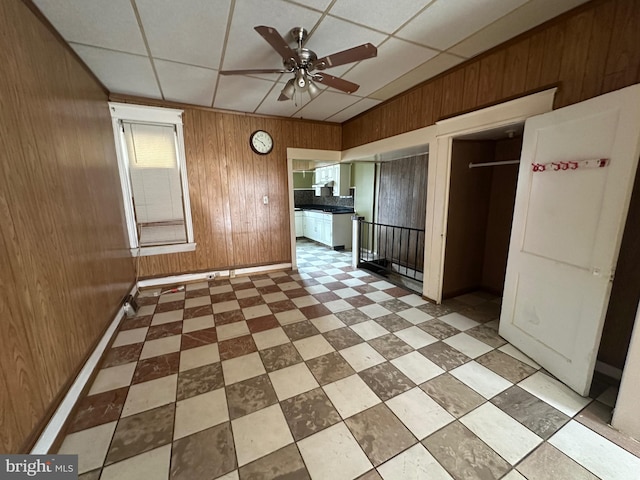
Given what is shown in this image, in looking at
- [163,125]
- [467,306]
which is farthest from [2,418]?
[467,306]

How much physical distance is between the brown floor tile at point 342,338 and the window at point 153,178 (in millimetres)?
2691

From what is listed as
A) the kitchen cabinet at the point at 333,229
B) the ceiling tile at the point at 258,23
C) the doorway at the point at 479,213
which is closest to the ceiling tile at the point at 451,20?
the ceiling tile at the point at 258,23

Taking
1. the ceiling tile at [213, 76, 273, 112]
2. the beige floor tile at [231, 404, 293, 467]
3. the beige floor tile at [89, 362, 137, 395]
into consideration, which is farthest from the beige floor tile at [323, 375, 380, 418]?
the ceiling tile at [213, 76, 273, 112]

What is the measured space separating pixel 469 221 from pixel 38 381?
4.18 m

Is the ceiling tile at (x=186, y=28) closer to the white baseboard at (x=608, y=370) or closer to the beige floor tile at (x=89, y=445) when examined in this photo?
the beige floor tile at (x=89, y=445)

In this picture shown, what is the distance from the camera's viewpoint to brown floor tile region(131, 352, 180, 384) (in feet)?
6.33

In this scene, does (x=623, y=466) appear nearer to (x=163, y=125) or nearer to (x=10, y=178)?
(x=10, y=178)

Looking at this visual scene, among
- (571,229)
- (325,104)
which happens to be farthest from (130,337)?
(571,229)

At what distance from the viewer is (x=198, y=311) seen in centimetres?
299

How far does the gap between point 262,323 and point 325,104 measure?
125 inches

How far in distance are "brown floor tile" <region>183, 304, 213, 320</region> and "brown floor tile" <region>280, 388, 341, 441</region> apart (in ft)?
5.65

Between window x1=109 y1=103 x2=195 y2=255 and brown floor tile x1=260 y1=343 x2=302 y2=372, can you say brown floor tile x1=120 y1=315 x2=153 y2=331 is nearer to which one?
window x1=109 y1=103 x2=195 y2=255

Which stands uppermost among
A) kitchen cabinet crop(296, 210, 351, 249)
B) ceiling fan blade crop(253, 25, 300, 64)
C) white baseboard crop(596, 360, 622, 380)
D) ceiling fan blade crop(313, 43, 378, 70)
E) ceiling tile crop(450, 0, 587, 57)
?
ceiling tile crop(450, 0, 587, 57)

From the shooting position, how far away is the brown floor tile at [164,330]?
8.18 feet
